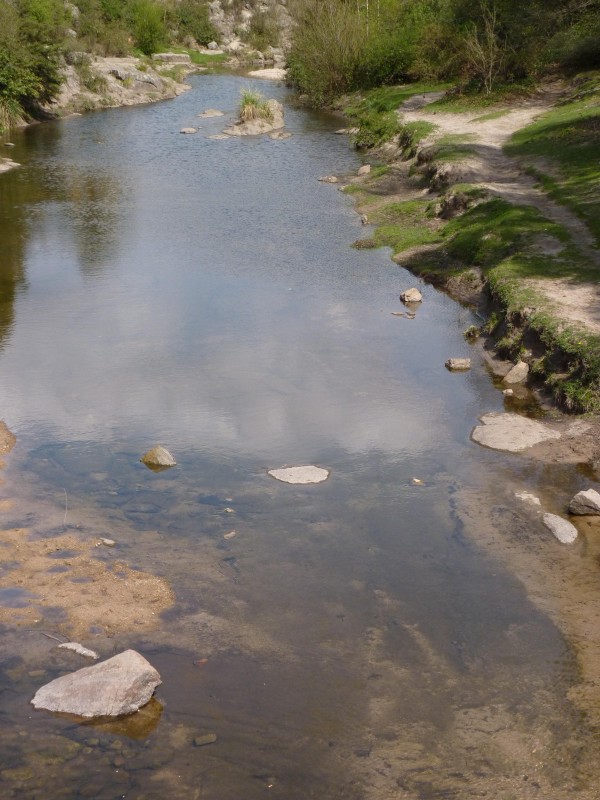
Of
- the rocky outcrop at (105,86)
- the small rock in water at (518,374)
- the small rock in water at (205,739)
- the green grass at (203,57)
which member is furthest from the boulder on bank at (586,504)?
the green grass at (203,57)

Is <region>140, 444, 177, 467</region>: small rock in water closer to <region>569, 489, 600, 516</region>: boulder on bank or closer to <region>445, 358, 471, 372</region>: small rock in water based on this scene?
<region>569, 489, 600, 516</region>: boulder on bank

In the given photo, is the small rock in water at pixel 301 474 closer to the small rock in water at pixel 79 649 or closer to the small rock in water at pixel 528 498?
the small rock in water at pixel 528 498

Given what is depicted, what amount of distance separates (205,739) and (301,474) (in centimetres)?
502

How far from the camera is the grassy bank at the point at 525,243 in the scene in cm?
1491

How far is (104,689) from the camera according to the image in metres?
7.87

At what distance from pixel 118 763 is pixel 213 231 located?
19881 mm

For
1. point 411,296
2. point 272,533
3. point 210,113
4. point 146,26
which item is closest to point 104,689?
point 272,533

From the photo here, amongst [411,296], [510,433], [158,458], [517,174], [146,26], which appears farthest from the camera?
[146,26]

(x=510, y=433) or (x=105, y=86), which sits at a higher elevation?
(x=105, y=86)

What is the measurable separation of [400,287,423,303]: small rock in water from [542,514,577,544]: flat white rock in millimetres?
9533

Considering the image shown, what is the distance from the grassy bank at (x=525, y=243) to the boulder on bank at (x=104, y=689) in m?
8.33

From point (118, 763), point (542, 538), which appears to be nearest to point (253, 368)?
point (542, 538)

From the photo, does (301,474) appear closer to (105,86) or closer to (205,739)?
(205,739)

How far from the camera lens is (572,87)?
3888cm
